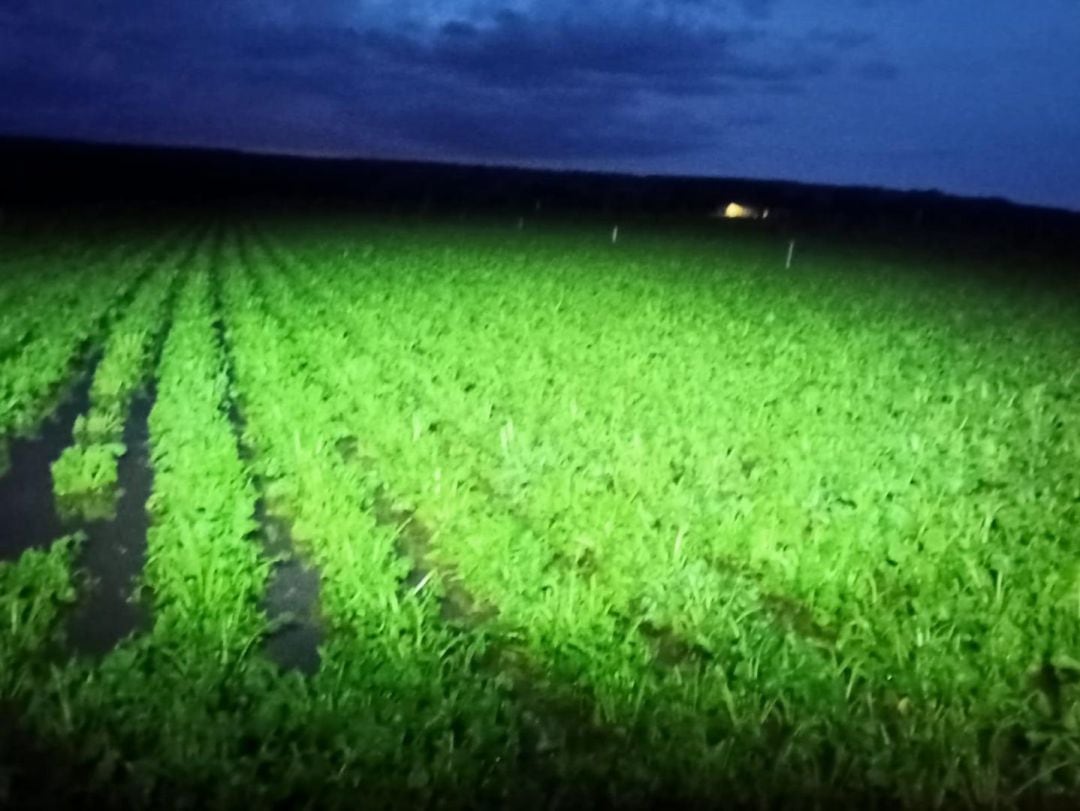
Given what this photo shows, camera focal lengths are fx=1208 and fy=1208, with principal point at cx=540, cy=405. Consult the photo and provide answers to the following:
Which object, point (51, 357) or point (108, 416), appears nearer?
point (108, 416)

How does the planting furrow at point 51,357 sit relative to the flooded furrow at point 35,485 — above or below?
above

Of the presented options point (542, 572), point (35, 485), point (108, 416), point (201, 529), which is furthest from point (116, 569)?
point (108, 416)

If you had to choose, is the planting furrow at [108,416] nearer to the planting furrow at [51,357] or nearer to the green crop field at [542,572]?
the green crop field at [542,572]

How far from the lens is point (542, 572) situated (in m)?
6.79

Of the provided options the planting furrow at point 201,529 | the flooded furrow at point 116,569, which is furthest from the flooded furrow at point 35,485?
the planting furrow at point 201,529

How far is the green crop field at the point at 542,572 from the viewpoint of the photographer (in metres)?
4.73

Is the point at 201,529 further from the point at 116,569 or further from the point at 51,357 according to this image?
the point at 51,357

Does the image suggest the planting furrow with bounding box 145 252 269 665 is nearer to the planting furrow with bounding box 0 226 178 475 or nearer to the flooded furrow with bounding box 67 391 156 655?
the flooded furrow with bounding box 67 391 156 655

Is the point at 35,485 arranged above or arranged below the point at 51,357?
below

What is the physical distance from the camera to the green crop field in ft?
15.5

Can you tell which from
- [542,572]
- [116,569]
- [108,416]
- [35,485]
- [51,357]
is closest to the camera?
[542,572]

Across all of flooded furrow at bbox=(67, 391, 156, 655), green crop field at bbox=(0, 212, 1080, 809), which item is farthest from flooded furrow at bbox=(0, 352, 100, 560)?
flooded furrow at bbox=(67, 391, 156, 655)

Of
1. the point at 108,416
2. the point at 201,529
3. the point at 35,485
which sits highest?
the point at 201,529

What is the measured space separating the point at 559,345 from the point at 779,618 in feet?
28.1
